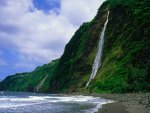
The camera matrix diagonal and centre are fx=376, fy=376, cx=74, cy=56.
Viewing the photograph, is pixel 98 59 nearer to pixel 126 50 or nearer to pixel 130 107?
pixel 126 50

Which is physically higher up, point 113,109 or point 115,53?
point 115,53

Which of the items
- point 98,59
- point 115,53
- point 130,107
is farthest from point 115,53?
point 130,107

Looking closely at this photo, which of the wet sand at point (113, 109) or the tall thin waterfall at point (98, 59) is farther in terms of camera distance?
the tall thin waterfall at point (98, 59)

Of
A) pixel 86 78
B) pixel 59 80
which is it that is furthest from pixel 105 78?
pixel 59 80

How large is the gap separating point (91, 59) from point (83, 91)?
1885cm

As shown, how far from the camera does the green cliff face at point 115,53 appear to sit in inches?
3528

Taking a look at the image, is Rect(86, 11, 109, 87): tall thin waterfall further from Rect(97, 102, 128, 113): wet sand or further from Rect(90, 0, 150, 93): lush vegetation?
Rect(97, 102, 128, 113): wet sand

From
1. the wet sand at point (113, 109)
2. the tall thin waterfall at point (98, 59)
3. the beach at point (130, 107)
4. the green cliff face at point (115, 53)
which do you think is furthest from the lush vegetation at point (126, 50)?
the wet sand at point (113, 109)

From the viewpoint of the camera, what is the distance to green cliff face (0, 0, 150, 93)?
294 feet

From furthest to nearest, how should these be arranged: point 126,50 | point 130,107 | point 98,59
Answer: point 98,59 < point 126,50 < point 130,107

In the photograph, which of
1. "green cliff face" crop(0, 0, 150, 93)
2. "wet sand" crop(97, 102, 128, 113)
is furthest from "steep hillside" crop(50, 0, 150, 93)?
"wet sand" crop(97, 102, 128, 113)

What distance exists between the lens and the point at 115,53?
11025 cm

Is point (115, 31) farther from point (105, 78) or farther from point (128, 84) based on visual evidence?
point (128, 84)

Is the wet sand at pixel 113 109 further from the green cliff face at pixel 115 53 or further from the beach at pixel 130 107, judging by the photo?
the green cliff face at pixel 115 53
